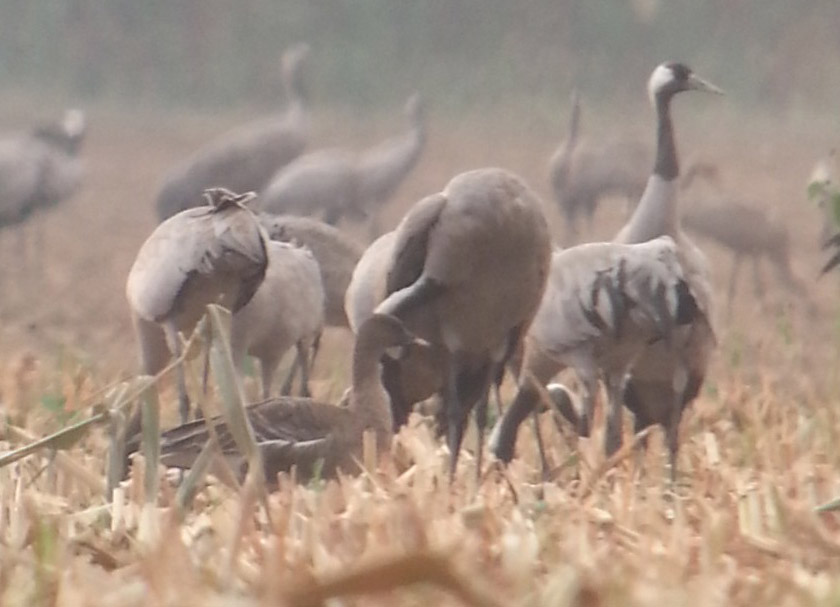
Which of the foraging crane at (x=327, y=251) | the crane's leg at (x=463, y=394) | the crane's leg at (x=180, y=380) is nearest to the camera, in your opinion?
the crane's leg at (x=463, y=394)

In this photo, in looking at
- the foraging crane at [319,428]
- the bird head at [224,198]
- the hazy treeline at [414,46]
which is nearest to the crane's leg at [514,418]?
the foraging crane at [319,428]

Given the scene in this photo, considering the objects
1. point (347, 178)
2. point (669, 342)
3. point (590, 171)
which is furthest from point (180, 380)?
point (590, 171)

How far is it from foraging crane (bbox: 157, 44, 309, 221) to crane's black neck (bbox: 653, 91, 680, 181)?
3750mm

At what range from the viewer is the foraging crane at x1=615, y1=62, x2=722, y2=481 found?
125 inches

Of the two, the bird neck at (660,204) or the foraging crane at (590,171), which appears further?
the foraging crane at (590,171)

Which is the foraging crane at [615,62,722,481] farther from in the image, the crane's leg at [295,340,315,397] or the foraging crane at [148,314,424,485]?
the crane's leg at [295,340,315,397]

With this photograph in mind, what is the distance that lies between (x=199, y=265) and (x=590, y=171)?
196 inches

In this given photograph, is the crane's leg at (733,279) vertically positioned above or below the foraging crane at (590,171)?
below

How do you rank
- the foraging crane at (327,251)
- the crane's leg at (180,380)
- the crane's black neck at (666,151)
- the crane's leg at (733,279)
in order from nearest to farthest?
the crane's leg at (180,380) < the crane's black neck at (666,151) < the foraging crane at (327,251) < the crane's leg at (733,279)

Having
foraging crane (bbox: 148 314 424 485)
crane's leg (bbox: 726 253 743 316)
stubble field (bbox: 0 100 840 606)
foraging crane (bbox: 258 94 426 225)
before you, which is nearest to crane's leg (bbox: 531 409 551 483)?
stubble field (bbox: 0 100 840 606)

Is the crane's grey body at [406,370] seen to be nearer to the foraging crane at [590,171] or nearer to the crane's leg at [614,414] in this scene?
the crane's leg at [614,414]

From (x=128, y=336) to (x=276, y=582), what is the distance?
502cm

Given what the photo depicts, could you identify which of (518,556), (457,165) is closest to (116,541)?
(518,556)

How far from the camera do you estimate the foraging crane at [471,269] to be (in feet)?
9.23
